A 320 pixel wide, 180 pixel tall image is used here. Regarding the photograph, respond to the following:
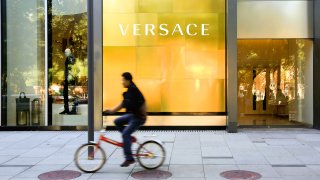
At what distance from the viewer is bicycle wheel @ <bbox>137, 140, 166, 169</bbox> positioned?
338 inches

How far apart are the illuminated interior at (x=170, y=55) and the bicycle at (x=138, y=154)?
5.77 meters

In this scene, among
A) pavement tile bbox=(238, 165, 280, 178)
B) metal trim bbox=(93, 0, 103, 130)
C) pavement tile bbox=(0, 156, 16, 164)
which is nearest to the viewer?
pavement tile bbox=(238, 165, 280, 178)

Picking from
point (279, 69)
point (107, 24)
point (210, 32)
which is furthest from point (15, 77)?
point (279, 69)

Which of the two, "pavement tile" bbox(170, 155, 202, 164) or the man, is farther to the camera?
"pavement tile" bbox(170, 155, 202, 164)

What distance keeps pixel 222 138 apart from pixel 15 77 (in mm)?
7265

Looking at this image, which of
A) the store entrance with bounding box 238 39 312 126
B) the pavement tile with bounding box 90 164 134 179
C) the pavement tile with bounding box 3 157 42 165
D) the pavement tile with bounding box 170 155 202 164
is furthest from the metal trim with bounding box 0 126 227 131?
the pavement tile with bounding box 90 164 134 179

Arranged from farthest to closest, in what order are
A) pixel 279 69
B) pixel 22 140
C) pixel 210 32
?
1. pixel 279 69
2. pixel 210 32
3. pixel 22 140

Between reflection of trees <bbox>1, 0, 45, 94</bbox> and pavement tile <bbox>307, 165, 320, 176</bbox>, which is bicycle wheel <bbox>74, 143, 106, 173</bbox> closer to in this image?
pavement tile <bbox>307, 165, 320, 176</bbox>

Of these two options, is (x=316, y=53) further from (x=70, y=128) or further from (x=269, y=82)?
(x=70, y=128)

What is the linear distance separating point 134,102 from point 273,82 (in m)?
9.89

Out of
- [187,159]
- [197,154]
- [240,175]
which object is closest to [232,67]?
[197,154]

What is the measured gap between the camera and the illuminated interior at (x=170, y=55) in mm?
14398

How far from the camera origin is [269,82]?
17.2 m

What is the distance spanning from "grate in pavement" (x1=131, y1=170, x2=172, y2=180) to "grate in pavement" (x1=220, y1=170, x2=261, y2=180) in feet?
3.42
